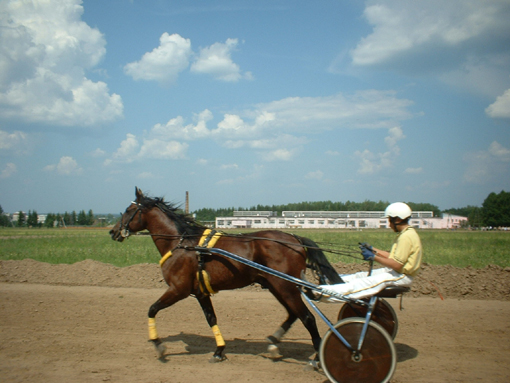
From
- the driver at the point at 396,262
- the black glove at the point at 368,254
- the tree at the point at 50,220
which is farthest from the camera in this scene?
the tree at the point at 50,220

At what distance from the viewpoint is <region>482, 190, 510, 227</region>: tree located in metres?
94.1

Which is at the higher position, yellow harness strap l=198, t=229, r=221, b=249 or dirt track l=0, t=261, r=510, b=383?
yellow harness strap l=198, t=229, r=221, b=249

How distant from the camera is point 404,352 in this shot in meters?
6.11

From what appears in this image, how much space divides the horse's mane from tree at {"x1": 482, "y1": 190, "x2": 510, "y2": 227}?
108 m

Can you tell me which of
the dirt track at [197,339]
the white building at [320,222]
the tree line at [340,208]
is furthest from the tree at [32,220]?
the dirt track at [197,339]

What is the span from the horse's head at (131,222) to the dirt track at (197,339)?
191 centimetres

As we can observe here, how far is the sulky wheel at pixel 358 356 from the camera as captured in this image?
14.5ft

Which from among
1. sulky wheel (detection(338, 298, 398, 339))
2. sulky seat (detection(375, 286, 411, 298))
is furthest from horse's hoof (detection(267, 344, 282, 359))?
sulky seat (detection(375, 286, 411, 298))

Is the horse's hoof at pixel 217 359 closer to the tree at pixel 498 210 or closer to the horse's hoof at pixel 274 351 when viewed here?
the horse's hoof at pixel 274 351

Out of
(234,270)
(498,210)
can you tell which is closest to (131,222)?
(234,270)

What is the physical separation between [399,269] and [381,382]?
1.34 metres

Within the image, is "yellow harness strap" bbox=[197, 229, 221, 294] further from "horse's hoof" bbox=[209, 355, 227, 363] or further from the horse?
"horse's hoof" bbox=[209, 355, 227, 363]

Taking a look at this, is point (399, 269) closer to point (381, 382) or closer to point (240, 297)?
point (381, 382)

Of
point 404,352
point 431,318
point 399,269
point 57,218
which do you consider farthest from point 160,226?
point 57,218
